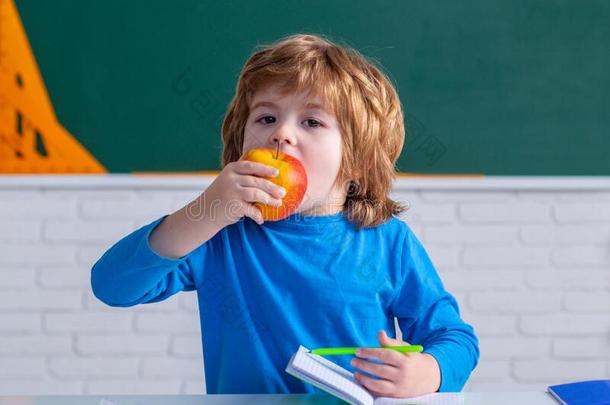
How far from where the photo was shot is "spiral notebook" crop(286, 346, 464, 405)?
2.67 ft

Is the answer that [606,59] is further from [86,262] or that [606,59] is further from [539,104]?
[86,262]

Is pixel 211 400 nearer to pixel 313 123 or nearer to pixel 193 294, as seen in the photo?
pixel 313 123

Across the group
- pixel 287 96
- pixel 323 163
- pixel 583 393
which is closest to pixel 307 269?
pixel 323 163

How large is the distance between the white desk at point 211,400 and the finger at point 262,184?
0.26m

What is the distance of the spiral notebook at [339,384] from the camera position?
0.81m

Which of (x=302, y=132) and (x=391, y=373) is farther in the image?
(x=302, y=132)

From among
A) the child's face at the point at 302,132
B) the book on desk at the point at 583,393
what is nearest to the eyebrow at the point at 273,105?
the child's face at the point at 302,132

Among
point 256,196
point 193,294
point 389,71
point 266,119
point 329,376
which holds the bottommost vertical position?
point 193,294

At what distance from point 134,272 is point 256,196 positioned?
0.19 m

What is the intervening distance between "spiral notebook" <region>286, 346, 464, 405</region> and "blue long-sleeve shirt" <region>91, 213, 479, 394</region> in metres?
0.15

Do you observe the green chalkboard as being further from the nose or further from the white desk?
the white desk

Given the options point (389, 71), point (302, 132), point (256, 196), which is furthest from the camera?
point (389, 71)

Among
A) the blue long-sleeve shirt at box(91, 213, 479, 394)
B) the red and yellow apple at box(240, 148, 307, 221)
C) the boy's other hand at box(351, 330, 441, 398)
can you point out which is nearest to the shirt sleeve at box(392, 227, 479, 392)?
the blue long-sleeve shirt at box(91, 213, 479, 394)

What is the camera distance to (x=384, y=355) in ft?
2.93
